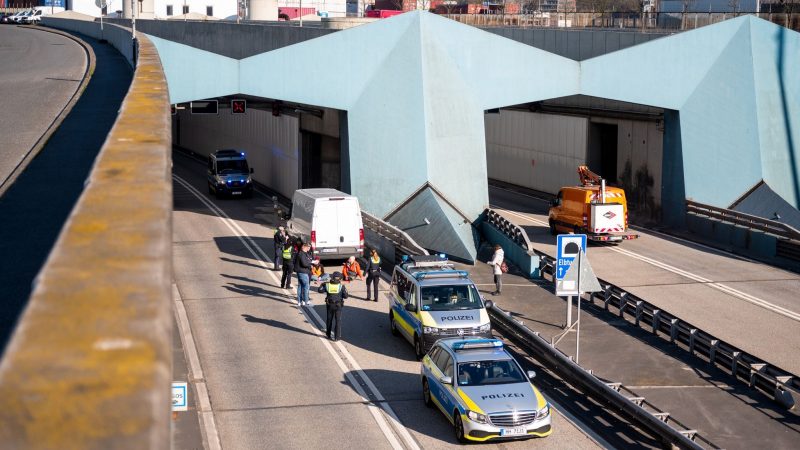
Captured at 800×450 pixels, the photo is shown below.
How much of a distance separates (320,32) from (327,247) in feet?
48.4

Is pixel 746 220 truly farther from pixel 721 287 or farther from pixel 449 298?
pixel 449 298

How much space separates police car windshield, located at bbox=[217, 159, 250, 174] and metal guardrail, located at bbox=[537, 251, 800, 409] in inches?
997

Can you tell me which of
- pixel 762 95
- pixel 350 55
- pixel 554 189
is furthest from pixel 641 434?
pixel 554 189

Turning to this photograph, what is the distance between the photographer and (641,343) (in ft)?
76.3

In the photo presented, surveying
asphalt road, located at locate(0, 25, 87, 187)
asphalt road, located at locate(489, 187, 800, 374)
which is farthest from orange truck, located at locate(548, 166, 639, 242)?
asphalt road, located at locate(0, 25, 87, 187)

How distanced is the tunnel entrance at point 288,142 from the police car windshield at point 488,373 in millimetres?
23920

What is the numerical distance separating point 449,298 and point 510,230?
11.8 meters

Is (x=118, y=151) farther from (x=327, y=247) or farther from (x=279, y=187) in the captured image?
(x=279, y=187)

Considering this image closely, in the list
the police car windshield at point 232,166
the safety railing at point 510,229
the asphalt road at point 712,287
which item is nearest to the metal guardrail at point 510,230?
the safety railing at point 510,229

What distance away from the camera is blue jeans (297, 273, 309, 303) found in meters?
26.5

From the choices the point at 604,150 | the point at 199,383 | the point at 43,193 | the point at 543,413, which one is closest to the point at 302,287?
the point at 199,383

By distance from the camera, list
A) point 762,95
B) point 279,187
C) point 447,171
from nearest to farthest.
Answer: point 447,171 < point 762,95 < point 279,187

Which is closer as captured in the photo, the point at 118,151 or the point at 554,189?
the point at 118,151

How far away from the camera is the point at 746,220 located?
122 feet
